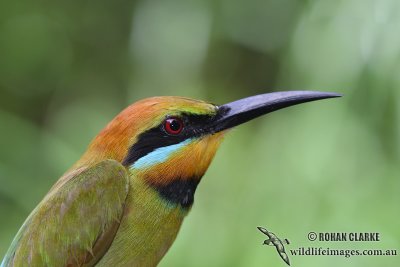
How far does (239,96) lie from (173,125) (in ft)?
5.96

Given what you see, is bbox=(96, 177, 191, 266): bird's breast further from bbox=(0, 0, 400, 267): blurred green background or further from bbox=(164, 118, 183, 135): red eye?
bbox=(0, 0, 400, 267): blurred green background

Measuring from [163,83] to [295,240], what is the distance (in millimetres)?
1237

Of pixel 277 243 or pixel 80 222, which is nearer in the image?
pixel 80 222

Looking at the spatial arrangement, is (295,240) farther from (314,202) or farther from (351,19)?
(351,19)

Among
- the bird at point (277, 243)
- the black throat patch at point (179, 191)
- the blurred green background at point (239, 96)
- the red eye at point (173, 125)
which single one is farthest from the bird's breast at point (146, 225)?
the blurred green background at point (239, 96)

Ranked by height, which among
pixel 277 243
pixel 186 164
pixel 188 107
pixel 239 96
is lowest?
pixel 277 243

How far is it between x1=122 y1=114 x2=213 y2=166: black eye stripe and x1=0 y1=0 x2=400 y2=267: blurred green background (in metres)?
0.93

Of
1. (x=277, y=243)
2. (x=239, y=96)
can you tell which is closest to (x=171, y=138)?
(x=277, y=243)

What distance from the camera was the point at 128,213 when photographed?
2.25 meters

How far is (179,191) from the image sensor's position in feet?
7.51

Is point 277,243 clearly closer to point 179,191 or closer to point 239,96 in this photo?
point 179,191

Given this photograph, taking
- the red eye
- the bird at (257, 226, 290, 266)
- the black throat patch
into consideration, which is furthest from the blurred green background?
the red eye

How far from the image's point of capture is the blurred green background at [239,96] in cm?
324

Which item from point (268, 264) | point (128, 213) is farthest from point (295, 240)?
point (128, 213)
